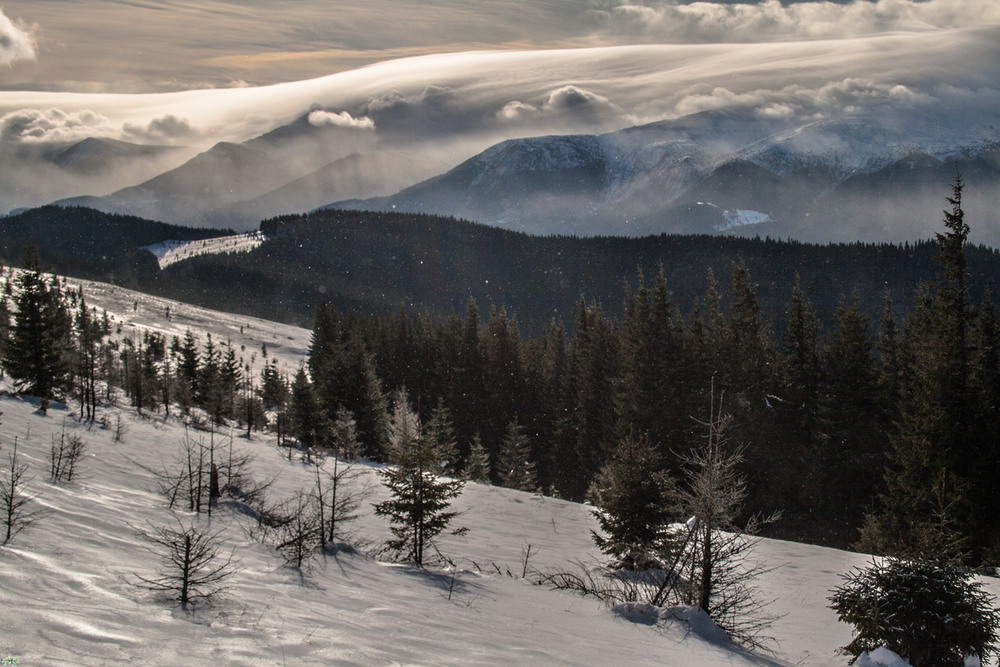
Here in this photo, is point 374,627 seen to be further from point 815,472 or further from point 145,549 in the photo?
point 815,472

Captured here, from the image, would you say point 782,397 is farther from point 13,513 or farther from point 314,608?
point 13,513

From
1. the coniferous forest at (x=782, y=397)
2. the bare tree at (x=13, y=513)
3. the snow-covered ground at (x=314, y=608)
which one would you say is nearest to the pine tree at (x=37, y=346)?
the coniferous forest at (x=782, y=397)

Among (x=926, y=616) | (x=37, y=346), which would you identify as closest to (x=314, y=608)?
(x=926, y=616)

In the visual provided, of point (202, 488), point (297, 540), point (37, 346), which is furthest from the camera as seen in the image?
point (37, 346)

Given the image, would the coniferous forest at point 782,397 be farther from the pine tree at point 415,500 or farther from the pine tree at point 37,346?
the pine tree at point 415,500

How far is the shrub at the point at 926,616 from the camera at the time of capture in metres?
9.23

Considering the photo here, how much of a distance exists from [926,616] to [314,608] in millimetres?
8244

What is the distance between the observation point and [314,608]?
8414 millimetres

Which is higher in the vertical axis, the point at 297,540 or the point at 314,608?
the point at 314,608

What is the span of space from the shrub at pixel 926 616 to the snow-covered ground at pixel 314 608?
51.5 inches

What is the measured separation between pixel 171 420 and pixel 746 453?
30341 mm

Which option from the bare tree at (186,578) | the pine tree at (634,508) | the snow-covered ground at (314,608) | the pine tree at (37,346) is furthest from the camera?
the pine tree at (37,346)

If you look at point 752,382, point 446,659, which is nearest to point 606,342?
point 752,382

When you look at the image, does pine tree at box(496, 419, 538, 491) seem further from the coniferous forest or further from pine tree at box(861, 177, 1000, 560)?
pine tree at box(861, 177, 1000, 560)
